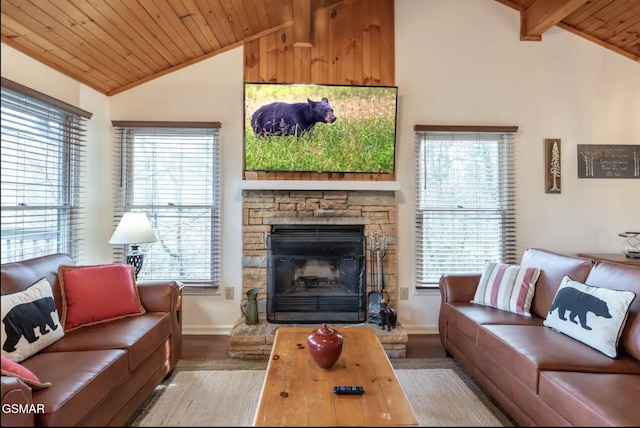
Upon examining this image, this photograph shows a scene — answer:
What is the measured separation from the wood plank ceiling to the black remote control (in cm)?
217

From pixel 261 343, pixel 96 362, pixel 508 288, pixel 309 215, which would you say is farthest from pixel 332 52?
pixel 96 362

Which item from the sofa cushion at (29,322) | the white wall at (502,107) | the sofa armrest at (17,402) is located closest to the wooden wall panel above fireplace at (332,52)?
the white wall at (502,107)

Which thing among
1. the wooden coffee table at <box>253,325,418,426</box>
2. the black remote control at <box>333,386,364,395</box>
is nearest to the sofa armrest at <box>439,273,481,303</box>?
the wooden coffee table at <box>253,325,418,426</box>

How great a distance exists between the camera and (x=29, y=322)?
1.68m

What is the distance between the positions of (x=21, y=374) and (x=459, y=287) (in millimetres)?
2746

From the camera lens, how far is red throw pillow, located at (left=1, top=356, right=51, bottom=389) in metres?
1.26

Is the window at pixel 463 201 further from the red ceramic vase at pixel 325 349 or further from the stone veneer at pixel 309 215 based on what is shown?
the red ceramic vase at pixel 325 349

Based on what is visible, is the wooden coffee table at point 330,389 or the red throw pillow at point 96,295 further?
the red throw pillow at point 96,295

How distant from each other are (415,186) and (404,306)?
1.21 m

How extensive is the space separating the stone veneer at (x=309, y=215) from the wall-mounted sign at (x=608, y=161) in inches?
79.0

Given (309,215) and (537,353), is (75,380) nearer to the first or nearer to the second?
(309,215)

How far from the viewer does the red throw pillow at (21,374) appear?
49.7 inches

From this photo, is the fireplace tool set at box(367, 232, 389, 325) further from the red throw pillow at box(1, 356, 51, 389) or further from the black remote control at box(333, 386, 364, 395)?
the red throw pillow at box(1, 356, 51, 389)

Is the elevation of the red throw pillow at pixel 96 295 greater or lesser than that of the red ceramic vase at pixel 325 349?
greater
